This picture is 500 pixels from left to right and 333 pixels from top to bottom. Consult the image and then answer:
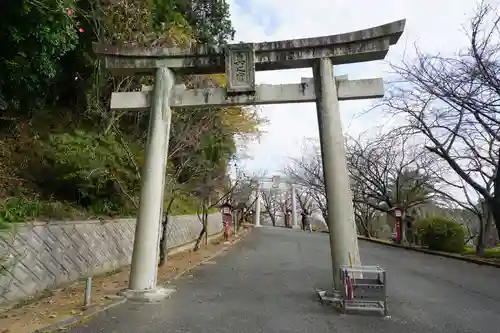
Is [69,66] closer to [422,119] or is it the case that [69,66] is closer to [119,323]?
[119,323]

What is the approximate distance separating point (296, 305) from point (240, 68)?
522cm

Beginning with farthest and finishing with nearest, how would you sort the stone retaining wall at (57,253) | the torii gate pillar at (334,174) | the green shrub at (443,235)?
1. the green shrub at (443,235)
2. the torii gate pillar at (334,174)
3. the stone retaining wall at (57,253)

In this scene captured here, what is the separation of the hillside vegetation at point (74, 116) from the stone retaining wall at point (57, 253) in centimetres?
40

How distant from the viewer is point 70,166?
1077cm

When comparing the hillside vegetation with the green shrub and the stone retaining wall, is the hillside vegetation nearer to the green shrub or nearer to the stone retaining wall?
the stone retaining wall

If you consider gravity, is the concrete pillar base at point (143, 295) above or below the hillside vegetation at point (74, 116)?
below

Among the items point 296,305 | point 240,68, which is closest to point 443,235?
point 296,305

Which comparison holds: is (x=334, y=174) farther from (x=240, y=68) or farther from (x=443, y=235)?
(x=443, y=235)

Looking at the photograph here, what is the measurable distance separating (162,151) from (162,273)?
4568 mm

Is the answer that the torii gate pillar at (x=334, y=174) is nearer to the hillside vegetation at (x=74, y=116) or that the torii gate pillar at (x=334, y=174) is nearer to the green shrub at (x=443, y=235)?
the hillside vegetation at (x=74, y=116)

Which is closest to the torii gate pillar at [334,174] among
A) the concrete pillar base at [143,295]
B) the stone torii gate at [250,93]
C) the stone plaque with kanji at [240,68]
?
the stone torii gate at [250,93]

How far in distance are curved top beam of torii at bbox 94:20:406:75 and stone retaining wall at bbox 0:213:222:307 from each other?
4058mm

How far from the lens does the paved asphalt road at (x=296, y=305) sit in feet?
20.2

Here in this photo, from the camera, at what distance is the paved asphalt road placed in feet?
20.2
